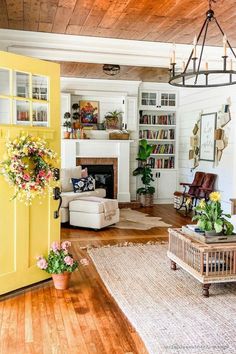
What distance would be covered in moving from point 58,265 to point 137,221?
365 centimetres

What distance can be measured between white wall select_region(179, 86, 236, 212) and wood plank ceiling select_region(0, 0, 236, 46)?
8.61 feet

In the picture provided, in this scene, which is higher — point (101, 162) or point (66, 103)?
point (66, 103)

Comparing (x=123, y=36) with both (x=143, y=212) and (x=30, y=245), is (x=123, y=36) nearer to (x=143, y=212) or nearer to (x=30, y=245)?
(x=30, y=245)

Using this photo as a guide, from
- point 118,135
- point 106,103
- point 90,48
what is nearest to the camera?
point 90,48

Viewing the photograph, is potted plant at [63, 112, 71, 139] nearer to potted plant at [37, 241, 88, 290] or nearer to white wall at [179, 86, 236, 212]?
white wall at [179, 86, 236, 212]

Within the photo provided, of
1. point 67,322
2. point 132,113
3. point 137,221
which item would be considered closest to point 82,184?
point 137,221

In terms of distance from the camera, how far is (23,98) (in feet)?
12.0

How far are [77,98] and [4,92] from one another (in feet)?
17.8

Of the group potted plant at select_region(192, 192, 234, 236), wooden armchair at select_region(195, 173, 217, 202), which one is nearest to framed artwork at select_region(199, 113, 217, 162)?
wooden armchair at select_region(195, 173, 217, 202)

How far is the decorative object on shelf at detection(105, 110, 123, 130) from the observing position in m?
9.14

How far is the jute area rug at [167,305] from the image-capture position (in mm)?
2746

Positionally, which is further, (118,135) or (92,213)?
(118,135)

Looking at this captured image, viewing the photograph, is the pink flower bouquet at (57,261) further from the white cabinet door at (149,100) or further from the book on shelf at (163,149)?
the white cabinet door at (149,100)

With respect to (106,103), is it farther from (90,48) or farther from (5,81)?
(5,81)
